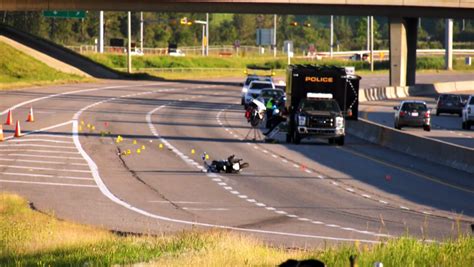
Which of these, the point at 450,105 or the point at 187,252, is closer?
the point at 187,252

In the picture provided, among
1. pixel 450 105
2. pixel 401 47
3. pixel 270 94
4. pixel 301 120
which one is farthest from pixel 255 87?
pixel 401 47

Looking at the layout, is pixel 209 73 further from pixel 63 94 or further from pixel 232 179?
pixel 232 179

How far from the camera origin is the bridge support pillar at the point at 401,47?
9238cm

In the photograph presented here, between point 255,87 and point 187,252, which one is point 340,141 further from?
point 187,252

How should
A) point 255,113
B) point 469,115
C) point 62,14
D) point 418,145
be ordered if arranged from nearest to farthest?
1. point 418,145
2. point 255,113
3. point 469,115
4. point 62,14

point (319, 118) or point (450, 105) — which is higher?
point (319, 118)

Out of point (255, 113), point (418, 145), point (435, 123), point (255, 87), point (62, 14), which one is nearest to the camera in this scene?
point (418, 145)

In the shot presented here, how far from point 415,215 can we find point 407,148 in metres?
17.9

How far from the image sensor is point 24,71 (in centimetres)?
9188

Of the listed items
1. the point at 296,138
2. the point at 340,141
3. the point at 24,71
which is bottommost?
the point at 340,141

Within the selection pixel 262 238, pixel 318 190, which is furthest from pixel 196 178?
pixel 262 238

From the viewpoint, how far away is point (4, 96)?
73.9 m

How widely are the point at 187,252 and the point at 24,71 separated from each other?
7885cm

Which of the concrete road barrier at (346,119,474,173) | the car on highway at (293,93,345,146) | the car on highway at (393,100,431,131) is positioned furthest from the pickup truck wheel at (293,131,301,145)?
the car on highway at (393,100,431,131)
